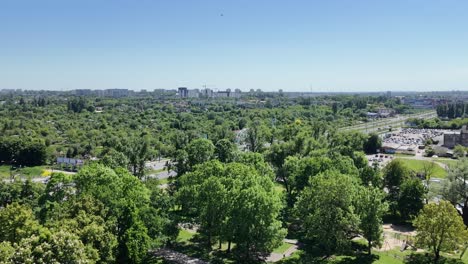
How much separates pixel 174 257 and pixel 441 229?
22894 millimetres

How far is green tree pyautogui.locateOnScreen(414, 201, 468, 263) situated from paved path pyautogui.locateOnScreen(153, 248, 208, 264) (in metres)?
19.0

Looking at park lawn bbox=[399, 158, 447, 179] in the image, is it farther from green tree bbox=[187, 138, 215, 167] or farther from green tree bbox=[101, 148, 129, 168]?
green tree bbox=[101, 148, 129, 168]

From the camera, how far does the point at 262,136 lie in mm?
88312

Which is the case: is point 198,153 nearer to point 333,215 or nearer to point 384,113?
point 333,215

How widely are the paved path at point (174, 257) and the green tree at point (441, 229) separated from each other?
62.4ft

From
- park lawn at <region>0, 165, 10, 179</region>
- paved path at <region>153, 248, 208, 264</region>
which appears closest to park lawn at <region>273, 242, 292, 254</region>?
paved path at <region>153, 248, 208, 264</region>

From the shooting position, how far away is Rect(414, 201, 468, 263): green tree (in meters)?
32.1

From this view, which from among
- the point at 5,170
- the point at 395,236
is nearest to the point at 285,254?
the point at 395,236

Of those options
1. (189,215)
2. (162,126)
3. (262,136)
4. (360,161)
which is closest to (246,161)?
(189,215)

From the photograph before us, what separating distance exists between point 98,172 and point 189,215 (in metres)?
10.5

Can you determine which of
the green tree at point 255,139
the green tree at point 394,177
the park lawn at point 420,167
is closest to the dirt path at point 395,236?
the green tree at point 394,177

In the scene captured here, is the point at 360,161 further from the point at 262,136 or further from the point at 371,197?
the point at 262,136

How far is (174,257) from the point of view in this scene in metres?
34.2

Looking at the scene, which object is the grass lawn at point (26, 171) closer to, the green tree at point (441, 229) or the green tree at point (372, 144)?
the green tree at point (441, 229)
